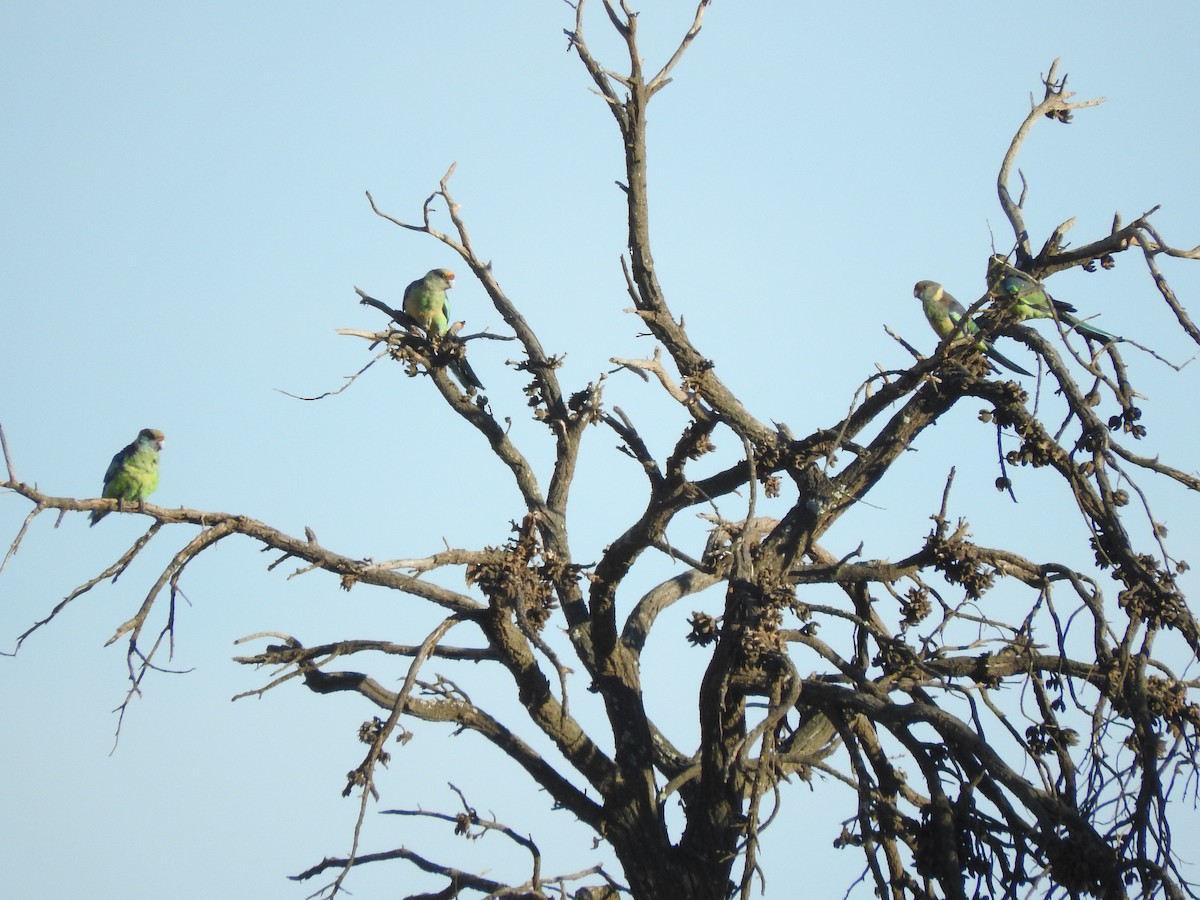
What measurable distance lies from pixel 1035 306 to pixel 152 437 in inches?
214

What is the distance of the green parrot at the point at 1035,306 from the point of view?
14.8 ft

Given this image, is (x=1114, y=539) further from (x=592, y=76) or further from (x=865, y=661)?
(x=592, y=76)

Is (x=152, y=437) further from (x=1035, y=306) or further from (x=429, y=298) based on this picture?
(x=1035, y=306)

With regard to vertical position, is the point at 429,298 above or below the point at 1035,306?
above

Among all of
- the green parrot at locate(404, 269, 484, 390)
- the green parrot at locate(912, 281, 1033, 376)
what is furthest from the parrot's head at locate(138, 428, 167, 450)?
the green parrot at locate(912, 281, 1033, 376)

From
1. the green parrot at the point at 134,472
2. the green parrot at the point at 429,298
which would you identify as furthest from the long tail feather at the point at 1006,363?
the green parrot at the point at 134,472

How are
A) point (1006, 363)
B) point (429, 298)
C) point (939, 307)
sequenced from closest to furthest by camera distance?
point (1006, 363) < point (939, 307) < point (429, 298)

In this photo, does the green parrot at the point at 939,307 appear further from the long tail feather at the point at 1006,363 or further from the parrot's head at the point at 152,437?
the parrot's head at the point at 152,437

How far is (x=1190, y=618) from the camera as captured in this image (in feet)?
13.3

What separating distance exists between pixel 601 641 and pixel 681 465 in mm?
845

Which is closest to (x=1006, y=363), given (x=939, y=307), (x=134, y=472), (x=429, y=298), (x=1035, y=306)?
(x=1035, y=306)

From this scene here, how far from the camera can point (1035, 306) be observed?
5.75 m

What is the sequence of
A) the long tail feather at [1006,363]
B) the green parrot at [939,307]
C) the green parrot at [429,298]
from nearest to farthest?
1. the long tail feather at [1006,363]
2. the green parrot at [939,307]
3. the green parrot at [429,298]

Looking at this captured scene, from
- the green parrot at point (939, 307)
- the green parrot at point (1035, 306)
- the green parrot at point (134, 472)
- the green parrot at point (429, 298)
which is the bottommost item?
the green parrot at point (1035, 306)
